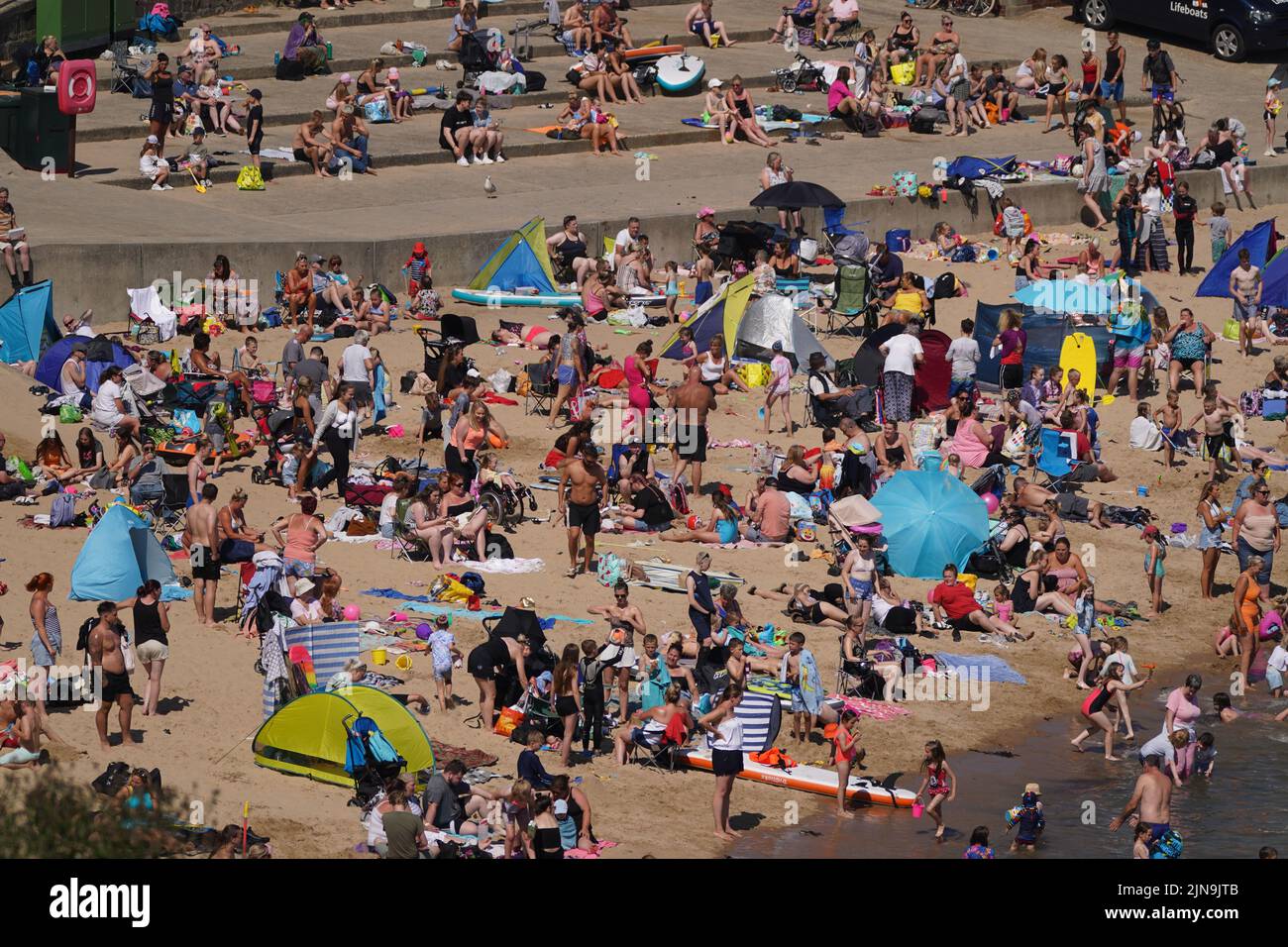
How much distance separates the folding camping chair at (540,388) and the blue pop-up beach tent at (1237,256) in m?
9.89

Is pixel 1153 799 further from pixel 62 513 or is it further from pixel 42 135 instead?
pixel 42 135

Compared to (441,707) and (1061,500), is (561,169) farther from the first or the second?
(441,707)

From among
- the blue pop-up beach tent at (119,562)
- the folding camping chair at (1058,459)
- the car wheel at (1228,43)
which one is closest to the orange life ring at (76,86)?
the blue pop-up beach tent at (119,562)

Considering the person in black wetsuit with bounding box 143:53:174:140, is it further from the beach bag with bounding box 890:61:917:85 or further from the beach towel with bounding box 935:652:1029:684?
the beach towel with bounding box 935:652:1029:684

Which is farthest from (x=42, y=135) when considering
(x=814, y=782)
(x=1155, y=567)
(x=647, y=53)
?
(x=814, y=782)

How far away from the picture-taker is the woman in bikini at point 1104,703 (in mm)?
20359

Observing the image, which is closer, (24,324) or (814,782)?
(814,782)

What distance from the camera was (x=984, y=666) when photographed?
2169 centimetres

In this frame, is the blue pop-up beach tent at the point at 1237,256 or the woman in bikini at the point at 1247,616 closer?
the woman in bikini at the point at 1247,616

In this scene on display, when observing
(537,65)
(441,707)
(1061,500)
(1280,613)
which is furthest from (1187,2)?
(441,707)

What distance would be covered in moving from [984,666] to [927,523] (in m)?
2.19

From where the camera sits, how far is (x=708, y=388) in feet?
83.3

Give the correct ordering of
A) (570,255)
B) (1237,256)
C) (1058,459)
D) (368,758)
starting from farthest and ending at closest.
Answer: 1. (1237,256)
2. (570,255)
3. (1058,459)
4. (368,758)

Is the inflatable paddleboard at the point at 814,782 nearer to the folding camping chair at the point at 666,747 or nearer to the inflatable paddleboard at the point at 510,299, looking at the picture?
the folding camping chair at the point at 666,747
